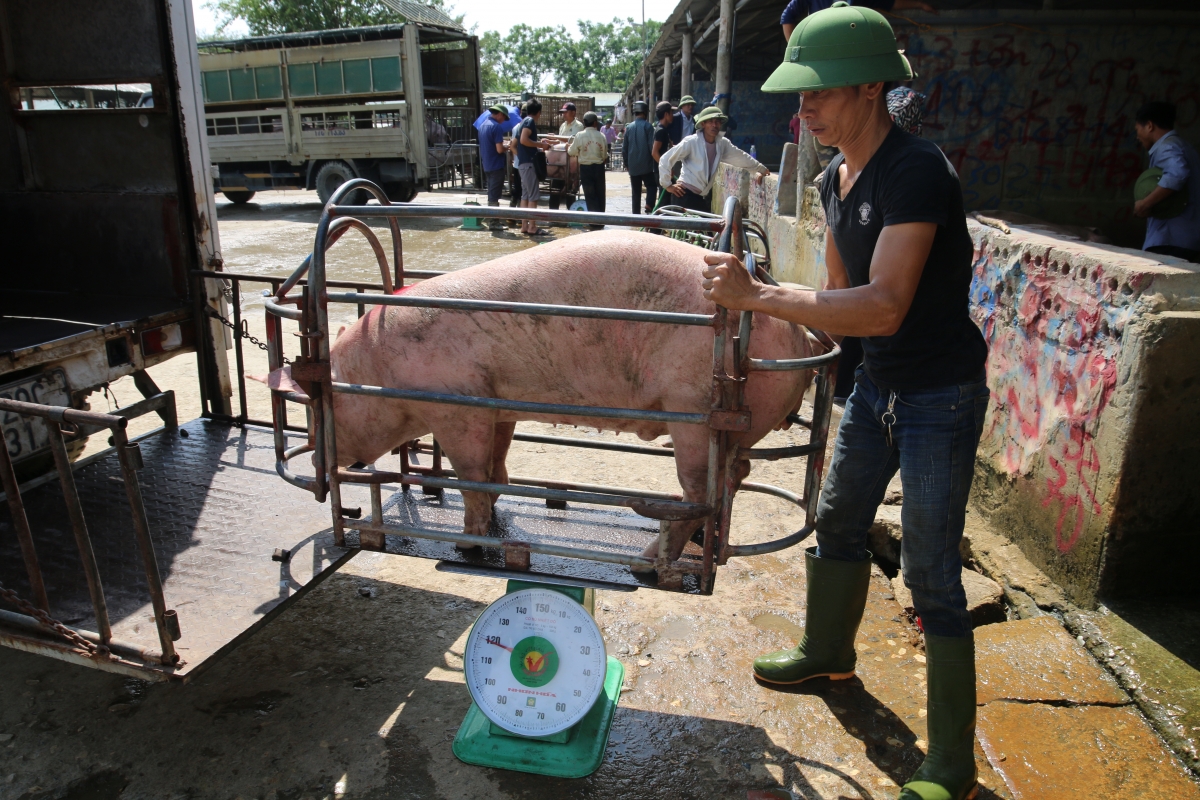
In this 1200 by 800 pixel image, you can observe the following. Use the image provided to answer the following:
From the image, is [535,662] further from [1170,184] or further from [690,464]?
[1170,184]

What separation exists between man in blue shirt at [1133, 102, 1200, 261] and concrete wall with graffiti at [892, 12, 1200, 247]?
186cm

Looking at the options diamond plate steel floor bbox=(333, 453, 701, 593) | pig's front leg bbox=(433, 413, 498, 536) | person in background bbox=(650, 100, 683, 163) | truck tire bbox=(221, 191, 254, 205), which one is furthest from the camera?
truck tire bbox=(221, 191, 254, 205)

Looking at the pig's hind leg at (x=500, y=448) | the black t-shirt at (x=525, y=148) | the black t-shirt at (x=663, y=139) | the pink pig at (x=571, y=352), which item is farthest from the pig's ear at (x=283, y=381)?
the black t-shirt at (x=525, y=148)

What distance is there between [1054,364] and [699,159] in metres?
5.46

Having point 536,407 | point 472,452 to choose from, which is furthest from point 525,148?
point 536,407

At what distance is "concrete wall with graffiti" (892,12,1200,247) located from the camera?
655 centimetres

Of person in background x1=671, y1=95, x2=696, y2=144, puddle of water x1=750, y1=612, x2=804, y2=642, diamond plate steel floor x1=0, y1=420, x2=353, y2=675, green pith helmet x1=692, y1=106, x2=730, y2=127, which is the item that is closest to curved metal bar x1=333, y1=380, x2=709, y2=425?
diamond plate steel floor x1=0, y1=420, x2=353, y2=675

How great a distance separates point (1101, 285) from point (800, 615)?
171cm

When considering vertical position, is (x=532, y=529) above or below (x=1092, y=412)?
below

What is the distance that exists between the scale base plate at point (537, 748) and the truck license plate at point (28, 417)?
6.06ft

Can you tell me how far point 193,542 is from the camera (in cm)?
299

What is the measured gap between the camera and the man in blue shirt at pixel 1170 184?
4730 mm

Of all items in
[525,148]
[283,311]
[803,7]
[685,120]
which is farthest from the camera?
[685,120]

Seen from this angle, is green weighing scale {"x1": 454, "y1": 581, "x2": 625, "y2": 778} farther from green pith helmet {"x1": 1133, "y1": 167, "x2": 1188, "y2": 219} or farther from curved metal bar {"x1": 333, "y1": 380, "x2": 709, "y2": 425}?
green pith helmet {"x1": 1133, "y1": 167, "x2": 1188, "y2": 219}
